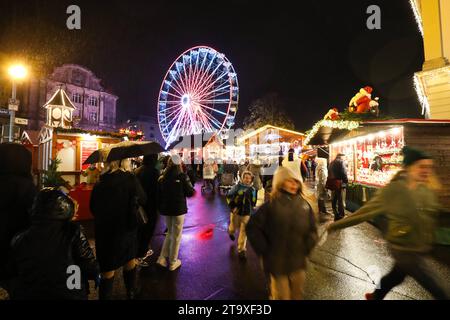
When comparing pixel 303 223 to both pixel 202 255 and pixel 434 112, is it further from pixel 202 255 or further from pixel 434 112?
pixel 434 112

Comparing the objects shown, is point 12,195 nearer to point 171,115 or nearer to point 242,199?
point 242,199

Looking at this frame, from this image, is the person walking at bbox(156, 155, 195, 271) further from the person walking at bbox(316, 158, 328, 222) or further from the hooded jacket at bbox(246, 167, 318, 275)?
the person walking at bbox(316, 158, 328, 222)

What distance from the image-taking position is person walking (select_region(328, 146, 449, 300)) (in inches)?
93.9

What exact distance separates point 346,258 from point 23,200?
16.1ft

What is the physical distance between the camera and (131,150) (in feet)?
11.5

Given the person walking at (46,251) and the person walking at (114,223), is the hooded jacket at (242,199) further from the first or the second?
the person walking at (46,251)

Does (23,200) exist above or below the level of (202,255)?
above

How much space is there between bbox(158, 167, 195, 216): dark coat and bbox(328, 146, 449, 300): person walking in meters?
2.42

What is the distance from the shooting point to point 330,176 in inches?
304

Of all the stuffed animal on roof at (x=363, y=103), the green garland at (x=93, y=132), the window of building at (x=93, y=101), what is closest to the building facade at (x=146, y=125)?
the window of building at (x=93, y=101)

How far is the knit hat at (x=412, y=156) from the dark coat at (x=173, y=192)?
3.10 m

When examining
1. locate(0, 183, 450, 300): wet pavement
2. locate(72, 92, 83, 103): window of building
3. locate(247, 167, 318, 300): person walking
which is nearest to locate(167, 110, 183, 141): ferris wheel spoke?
locate(0, 183, 450, 300): wet pavement
